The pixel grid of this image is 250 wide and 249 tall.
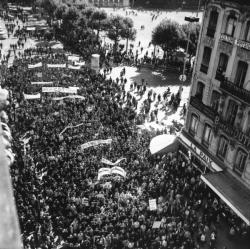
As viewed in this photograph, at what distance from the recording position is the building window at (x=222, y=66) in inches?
1059

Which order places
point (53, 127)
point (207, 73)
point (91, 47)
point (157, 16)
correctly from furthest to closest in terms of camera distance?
point (157, 16) → point (91, 47) → point (53, 127) → point (207, 73)

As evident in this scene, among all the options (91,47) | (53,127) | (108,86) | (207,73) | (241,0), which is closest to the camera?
(241,0)

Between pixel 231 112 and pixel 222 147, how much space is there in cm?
321

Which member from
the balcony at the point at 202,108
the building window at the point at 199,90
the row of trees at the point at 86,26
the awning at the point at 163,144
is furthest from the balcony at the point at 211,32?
the row of trees at the point at 86,26

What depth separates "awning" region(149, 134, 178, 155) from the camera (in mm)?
31812

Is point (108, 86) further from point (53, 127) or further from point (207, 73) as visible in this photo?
point (207, 73)

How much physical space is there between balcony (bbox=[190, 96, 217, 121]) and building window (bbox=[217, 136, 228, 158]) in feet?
5.88

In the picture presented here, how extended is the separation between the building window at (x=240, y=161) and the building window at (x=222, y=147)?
1.56 metres

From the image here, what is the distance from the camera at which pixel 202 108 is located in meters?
29.2

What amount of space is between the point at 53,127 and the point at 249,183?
62.9 feet

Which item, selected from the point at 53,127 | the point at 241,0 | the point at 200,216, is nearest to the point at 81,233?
the point at 200,216

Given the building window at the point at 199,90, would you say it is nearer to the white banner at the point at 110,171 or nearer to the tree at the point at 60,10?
the white banner at the point at 110,171

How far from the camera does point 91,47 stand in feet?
221

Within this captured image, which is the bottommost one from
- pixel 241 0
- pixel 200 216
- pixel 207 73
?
pixel 200 216
